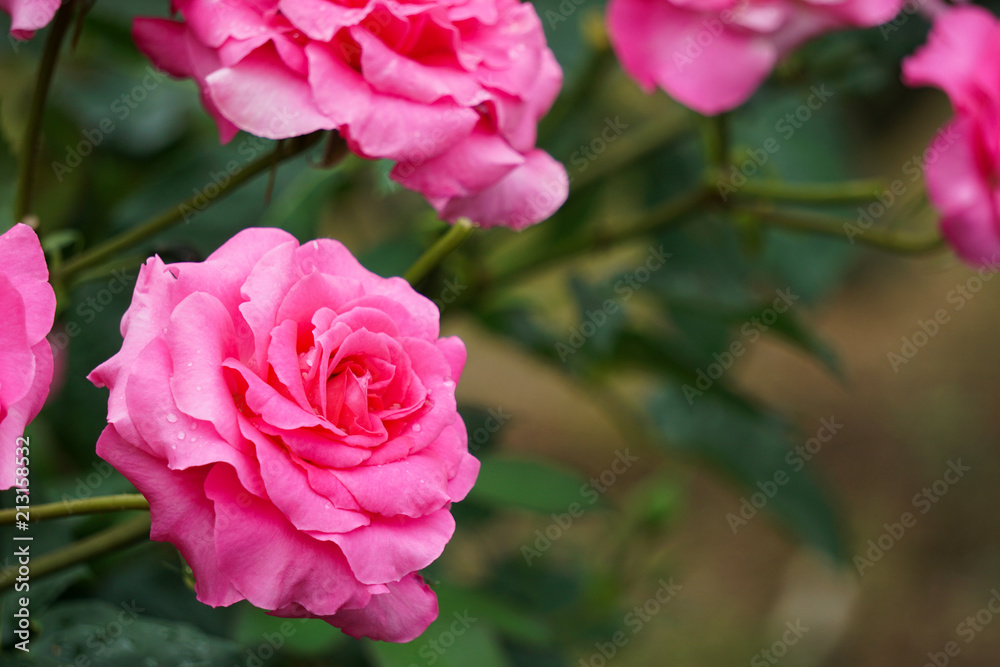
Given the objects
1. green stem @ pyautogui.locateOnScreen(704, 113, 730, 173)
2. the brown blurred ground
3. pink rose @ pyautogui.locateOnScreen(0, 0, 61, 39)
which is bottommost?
the brown blurred ground

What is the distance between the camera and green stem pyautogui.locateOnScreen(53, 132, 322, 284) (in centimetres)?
40

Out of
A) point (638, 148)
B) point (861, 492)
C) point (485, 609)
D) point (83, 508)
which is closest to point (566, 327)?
point (638, 148)

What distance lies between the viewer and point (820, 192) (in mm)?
614

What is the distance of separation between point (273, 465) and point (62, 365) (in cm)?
42

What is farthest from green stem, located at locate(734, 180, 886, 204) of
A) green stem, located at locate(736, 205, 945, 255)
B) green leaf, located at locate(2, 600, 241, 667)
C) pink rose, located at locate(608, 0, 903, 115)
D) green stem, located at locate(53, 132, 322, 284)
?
green leaf, located at locate(2, 600, 241, 667)

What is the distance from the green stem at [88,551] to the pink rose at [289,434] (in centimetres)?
8

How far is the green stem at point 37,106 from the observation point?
396 millimetres

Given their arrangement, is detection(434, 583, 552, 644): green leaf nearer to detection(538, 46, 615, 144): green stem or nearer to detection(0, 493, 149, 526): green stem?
detection(0, 493, 149, 526): green stem

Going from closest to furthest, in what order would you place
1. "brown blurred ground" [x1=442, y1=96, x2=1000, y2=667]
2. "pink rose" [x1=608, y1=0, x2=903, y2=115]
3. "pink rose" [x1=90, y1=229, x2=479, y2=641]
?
"pink rose" [x1=90, y1=229, x2=479, y2=641] < "pink rose" [x1=608, y1=0, x2=903, y2=115] < "brown blurred ground" [x1=442, y1=96, x2=1000, y2=667]

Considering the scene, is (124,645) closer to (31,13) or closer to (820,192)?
(31,13)

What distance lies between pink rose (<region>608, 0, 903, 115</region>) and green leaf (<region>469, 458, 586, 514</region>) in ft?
0.93

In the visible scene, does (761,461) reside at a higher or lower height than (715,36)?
lower

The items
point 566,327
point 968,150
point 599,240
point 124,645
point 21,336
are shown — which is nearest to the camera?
point 21,336

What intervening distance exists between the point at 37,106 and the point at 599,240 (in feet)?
1.50
